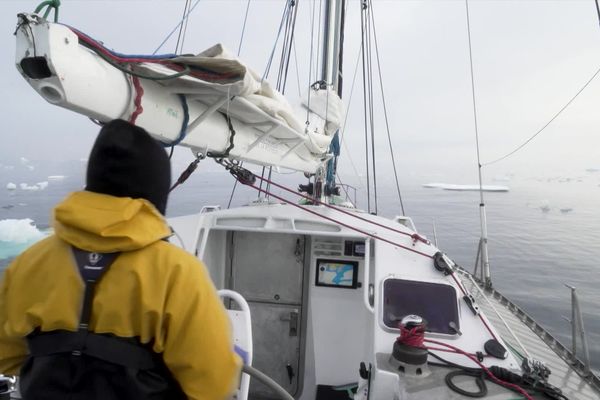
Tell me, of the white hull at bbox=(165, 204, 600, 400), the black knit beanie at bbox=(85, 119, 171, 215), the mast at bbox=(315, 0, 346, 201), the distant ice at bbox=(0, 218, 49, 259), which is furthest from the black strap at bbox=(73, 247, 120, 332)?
the distant ice at bbox=(0, 218, 49, 259)

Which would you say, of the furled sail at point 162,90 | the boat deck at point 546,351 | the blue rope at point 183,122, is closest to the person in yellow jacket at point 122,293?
the furled sail at point 162,90

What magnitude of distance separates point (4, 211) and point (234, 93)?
2608 cm

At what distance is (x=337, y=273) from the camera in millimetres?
4238

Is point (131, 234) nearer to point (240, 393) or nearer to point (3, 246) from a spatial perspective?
point (240, 393)

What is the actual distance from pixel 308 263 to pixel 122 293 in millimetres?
3403

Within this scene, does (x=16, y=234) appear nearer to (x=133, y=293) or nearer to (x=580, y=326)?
(x=133, y=293)

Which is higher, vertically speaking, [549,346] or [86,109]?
[86,109]

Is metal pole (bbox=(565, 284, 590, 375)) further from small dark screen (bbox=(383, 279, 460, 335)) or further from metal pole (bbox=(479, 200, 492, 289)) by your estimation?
small dark screen (bbox=(383, 279, 460, 335))

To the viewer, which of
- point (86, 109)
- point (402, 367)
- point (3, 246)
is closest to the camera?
point (86, 109)

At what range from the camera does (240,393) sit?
6.28ft

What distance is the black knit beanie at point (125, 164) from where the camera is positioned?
1.10 metres

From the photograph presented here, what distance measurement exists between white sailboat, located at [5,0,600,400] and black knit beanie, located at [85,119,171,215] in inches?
11.0

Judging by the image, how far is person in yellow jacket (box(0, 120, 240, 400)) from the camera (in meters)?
1.05

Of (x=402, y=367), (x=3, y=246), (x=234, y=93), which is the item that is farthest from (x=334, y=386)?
(x=3, y=246)
